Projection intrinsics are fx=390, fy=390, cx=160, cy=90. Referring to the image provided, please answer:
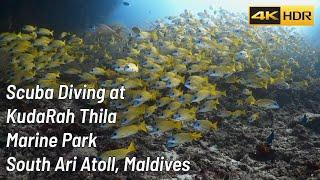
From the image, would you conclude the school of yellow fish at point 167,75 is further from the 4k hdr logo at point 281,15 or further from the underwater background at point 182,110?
the 4k hdr logo at point 281,15

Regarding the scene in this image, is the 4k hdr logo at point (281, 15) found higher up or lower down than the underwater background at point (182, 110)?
higher up

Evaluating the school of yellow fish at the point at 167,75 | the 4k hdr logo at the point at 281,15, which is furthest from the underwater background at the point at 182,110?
the 4k hdr logo at the point at 281,15

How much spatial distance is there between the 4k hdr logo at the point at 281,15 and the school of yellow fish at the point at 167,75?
0.99 metres

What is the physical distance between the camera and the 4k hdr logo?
14727 millimetres

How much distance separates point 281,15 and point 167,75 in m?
7.71

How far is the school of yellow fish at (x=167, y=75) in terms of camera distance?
8.19 metres

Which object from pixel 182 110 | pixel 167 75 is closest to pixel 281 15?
pixel 167 75

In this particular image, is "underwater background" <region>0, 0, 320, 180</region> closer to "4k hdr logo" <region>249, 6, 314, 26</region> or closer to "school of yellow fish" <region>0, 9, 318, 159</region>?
"school of yellow fish" <region>0, 9, 318, 159</region>

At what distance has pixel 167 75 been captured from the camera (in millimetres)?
9414

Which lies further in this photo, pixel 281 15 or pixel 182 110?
pixel 281 15

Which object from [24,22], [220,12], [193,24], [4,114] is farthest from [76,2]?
[4,114]

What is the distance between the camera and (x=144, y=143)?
379 inches

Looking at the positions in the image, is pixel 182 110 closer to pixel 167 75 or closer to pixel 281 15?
pixel 167 75

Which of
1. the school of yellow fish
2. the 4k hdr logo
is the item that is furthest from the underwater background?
the 4k hdr logo
